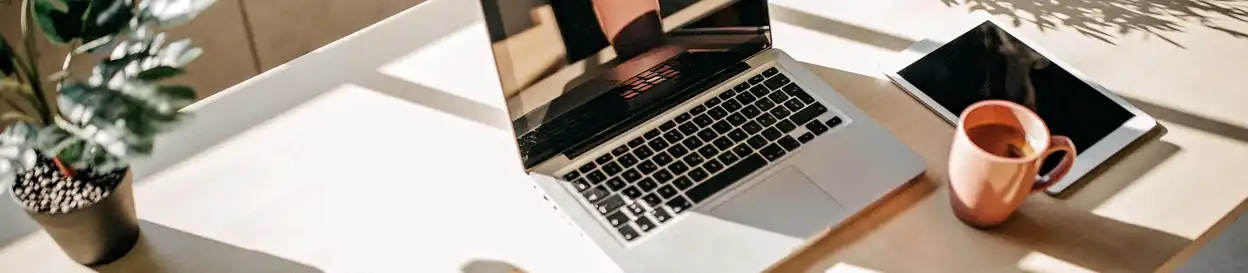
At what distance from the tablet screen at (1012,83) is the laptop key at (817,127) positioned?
122 mm

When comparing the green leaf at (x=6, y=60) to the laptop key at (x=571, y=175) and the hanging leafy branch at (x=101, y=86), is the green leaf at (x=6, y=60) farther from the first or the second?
the laptop key at (x=571, y=175)

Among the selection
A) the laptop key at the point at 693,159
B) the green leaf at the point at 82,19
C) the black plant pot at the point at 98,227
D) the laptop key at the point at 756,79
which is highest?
the green leaf at the point at 82,19

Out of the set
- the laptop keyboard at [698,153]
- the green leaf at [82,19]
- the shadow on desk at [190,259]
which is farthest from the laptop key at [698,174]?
the green leaf at [82,19]

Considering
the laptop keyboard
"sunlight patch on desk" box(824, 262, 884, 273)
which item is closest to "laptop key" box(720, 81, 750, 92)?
the laptop keyboard

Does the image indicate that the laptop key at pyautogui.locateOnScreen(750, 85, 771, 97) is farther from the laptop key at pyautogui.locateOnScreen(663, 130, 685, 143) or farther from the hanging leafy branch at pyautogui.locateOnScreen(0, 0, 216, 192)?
the hanging leafy branch at pyautogui.locateOnScreen(0, 0, 216, 192)

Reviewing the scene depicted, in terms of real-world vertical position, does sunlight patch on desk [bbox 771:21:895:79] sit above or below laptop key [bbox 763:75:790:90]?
below

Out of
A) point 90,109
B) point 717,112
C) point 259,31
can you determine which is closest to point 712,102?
point 717,112

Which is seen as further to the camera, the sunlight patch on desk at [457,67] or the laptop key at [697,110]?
the sunlight patch on desk at [457,67]

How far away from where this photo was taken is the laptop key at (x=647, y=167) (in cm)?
85

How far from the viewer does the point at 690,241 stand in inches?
31.2

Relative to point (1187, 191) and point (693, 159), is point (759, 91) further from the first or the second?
point (1187, 191)

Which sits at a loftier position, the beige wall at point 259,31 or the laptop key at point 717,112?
the laptop key at point 717,112

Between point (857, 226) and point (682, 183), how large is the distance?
5.7 inches

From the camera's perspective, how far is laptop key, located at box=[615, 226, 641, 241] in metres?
0.79
